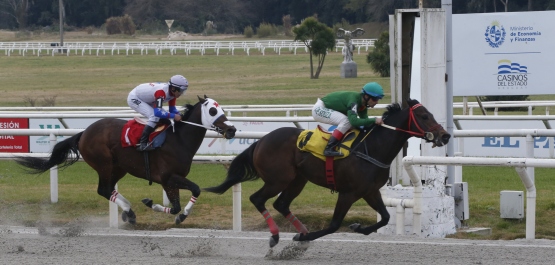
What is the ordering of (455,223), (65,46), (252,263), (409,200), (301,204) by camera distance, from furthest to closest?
(65,46)
(301,204)
(455,223)
(409,200)
(252,263)

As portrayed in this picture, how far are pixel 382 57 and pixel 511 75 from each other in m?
18.6

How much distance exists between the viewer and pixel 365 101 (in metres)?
6.93

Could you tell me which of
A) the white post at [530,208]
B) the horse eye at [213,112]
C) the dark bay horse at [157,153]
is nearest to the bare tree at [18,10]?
the dark bay horse at [157,153]

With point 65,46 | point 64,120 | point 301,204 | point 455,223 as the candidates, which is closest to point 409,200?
point 455,223

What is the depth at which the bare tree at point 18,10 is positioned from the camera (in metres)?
70.1

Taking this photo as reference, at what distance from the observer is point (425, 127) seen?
6711 millimetres

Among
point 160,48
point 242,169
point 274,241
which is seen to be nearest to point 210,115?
point 242,169

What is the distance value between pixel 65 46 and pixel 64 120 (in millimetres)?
37933

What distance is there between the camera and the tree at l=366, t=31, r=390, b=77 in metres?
31.8

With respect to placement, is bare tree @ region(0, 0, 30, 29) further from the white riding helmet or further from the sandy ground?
the sandy ground

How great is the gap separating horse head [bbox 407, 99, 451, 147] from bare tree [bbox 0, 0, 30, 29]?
66.8 m

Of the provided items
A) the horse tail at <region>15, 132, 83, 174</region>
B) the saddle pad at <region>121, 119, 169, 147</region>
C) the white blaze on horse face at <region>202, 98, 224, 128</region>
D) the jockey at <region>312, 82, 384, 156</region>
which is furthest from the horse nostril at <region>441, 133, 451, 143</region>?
the horse tail at <region>15, 132, 83, 174</region>

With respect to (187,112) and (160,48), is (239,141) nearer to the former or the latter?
(187,112)

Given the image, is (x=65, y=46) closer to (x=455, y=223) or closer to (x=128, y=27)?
(x=128, y=27)
